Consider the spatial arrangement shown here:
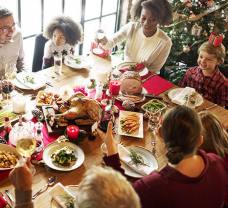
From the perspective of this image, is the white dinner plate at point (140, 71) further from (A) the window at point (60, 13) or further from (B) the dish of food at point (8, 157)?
(B) the dish of food at point (8, 157)

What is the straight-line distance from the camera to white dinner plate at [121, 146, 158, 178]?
2141 mm

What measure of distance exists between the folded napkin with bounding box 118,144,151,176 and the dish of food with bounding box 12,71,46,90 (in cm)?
89

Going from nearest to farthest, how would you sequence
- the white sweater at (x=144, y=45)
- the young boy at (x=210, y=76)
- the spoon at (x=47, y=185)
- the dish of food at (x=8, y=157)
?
the spoon at (x=47, y=185) → the dish of food at (x=8, y=157) → the young boy at (x=210, y=76) → the white sweater at (x=144, y=45)

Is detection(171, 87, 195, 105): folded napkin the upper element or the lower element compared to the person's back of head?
lower

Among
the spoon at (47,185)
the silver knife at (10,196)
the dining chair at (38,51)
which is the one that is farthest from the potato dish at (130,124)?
the dining chair at (38,51)

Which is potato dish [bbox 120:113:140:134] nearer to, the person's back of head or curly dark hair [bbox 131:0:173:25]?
the person's back of head

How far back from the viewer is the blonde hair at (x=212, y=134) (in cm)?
210

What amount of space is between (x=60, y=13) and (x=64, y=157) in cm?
190

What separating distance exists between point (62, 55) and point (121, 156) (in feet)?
4.36

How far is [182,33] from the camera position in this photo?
431 centimetres

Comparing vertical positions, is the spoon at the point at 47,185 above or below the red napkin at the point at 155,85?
below

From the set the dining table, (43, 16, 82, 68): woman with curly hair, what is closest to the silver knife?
the dining table

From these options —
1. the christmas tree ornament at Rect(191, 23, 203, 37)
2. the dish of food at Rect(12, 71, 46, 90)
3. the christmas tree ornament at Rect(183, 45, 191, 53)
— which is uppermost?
the christmas tree ornament at Rect(191, 23, 203, 37)

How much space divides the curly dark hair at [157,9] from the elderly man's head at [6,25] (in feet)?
3.94
